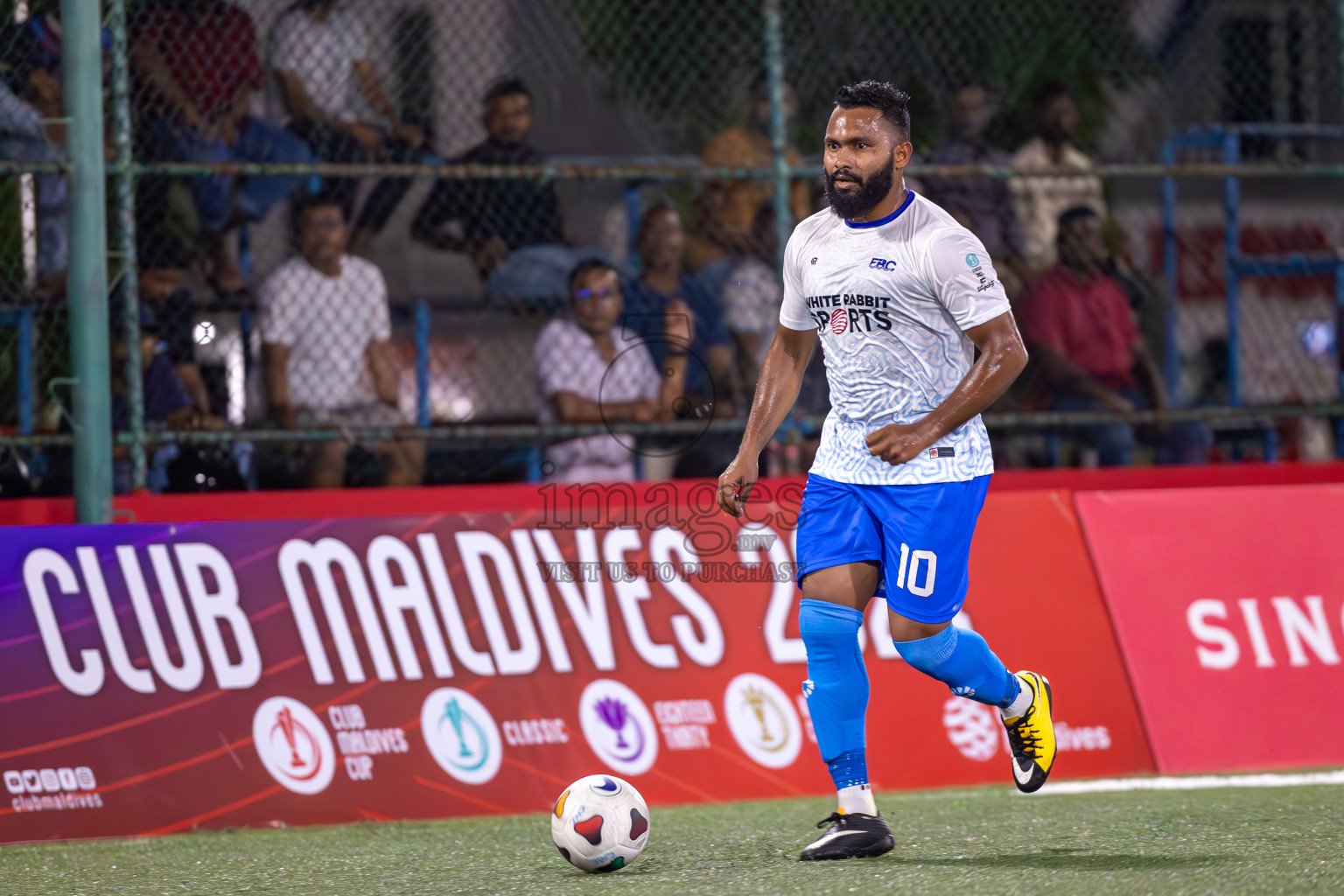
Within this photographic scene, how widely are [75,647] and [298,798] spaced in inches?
38.2

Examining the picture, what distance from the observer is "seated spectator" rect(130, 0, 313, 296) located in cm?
689

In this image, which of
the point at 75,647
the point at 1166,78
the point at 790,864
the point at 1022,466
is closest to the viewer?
the point at 790,864

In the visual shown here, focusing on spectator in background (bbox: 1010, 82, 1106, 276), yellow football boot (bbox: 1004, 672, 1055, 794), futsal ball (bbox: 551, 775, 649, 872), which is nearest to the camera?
futsal ball (bbox: 551, 775, 649, 872)

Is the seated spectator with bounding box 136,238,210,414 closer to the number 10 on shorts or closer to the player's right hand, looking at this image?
the player's right hand

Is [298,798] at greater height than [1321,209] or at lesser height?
lesser

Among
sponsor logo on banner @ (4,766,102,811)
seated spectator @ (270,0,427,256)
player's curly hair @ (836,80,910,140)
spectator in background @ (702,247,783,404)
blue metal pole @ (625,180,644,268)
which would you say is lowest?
sponsor logo on banner @ (4,766,102,811)

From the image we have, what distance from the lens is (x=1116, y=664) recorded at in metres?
6.53

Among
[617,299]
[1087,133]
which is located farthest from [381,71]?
[1087,133]

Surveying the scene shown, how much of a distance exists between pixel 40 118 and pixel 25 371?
3.49 feet

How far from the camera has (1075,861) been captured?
434 cm

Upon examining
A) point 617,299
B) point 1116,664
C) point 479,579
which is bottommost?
point 1116,664

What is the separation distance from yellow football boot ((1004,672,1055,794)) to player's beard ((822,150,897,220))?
154 centimetres

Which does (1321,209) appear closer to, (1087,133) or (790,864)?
(1087,133)

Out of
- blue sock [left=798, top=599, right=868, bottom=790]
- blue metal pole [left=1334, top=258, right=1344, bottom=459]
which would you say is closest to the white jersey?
blue sock [left=798, top=599, right=868, bottom=790]
